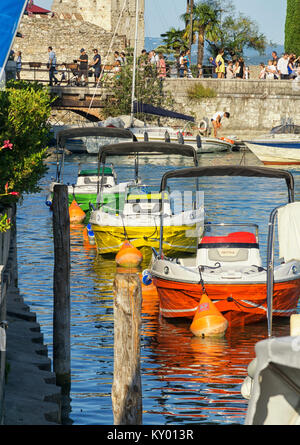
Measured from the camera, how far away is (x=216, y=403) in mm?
11180

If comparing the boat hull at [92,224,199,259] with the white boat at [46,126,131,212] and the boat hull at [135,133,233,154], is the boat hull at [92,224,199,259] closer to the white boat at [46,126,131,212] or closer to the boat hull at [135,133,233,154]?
the white boat at [46,126,131,212]

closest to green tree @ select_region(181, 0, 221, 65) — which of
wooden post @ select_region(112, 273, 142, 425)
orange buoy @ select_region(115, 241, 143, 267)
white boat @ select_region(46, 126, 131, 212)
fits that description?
white boat @ select_region(46, 126, 131, 212)

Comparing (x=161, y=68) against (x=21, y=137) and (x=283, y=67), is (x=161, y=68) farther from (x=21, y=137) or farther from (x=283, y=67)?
(x=21, y=137)

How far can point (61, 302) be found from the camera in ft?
37.2

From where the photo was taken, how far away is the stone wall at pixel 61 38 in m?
64.5

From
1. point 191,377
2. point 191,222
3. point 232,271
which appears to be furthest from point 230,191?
point 191,377

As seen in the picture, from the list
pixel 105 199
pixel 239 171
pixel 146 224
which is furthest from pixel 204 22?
pixel 239 171

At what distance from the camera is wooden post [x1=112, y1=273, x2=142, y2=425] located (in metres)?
7.93

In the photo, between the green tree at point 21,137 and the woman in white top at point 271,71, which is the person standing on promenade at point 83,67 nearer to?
the woman in white top at point 271,71

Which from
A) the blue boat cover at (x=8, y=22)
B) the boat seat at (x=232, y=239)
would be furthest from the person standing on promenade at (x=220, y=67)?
the blue boat cover at (x=8, y=22)

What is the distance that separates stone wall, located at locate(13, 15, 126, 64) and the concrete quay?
54078 mm

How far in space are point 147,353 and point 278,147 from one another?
29.9 m
